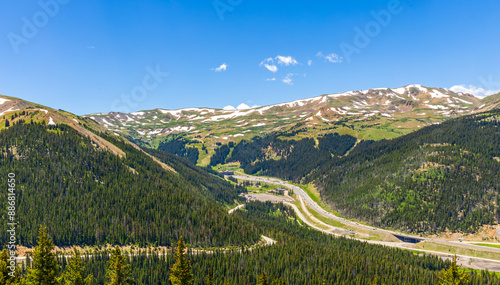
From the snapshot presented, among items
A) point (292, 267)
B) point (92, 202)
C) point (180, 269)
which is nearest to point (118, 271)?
point (180, 269)

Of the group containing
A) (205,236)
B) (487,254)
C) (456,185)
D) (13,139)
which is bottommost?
(487,254)

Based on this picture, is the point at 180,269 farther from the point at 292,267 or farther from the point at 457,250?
the point at 457,250

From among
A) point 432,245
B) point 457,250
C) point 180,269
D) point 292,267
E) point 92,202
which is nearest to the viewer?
point 180,269

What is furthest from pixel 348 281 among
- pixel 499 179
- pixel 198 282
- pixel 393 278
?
pixel 499 179

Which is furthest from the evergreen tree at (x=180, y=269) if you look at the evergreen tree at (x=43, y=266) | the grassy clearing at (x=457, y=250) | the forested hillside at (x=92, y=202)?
the grassy clearing at (x=457, y=250)

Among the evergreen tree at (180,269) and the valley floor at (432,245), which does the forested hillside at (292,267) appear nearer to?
the valley floor at (432,245)

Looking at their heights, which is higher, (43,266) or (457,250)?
(43,266)

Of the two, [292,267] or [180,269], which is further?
[292,267]

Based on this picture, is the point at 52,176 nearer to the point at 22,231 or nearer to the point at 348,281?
the point at 22,231
